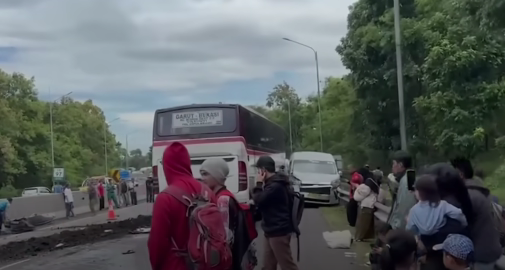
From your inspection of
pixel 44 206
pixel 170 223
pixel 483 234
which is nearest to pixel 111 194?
pixel 44 206

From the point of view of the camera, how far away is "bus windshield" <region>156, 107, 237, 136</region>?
23656 millimetres

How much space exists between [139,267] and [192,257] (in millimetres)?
9182

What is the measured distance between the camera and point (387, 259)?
5.70 m

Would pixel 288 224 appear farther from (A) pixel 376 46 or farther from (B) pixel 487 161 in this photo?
(A) pixel 376 46

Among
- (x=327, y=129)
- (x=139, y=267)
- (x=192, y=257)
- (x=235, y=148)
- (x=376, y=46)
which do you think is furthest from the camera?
(x=327, y=129)

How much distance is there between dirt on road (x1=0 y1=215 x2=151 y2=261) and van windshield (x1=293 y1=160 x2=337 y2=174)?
10316mm

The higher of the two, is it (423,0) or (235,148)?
(423,0)

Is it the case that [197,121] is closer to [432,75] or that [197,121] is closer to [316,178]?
[432,75]

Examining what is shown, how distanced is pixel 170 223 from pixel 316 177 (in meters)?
28.8

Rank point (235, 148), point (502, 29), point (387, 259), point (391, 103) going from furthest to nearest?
point (391, 103)
point (235, 148)
point (502, 29)
point (387, 259)

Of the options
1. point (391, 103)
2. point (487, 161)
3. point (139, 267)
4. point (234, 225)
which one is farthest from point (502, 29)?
point (391, 103)

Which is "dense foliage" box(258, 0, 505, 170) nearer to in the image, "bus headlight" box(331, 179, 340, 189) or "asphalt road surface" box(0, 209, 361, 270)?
"bus headlight" box(331, 179, 340, 189)

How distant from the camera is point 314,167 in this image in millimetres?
35312

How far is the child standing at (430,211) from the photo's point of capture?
20.8 feet
